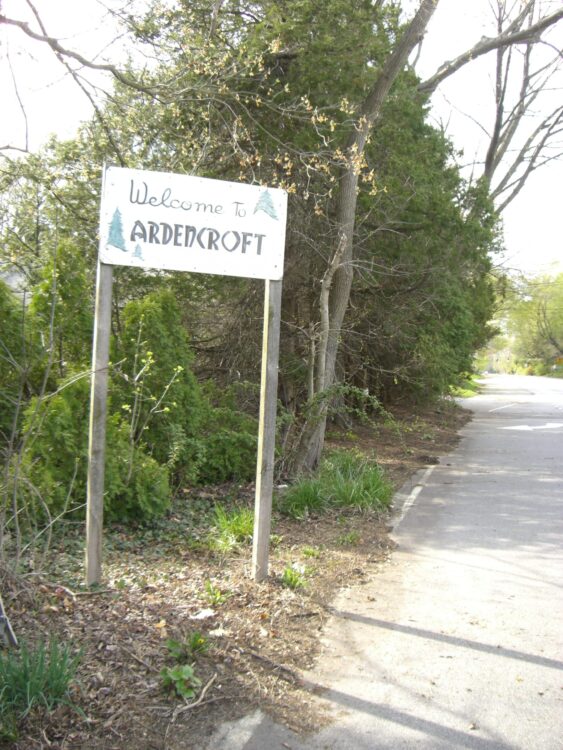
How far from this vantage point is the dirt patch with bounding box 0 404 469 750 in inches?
134

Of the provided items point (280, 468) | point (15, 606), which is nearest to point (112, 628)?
point (15, 606)

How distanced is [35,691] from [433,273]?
11980mm

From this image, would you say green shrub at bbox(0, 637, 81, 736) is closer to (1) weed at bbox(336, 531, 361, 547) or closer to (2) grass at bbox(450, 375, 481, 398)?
(1) weed at bbox(336, 531, 361, 547)

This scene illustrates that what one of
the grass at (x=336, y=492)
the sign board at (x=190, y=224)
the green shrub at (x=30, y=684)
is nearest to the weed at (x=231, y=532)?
the grass at (x=336, y=492)

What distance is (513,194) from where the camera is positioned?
26.9 metres

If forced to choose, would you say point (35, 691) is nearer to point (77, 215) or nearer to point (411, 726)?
point (411, 726)

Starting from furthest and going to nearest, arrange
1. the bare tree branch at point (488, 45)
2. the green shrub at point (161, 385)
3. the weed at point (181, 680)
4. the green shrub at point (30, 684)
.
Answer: the bare tree branch at point (488, 45), the green shrub at point (161, 385), the weed at point (181, 680), the green shrub at point (30, 684)

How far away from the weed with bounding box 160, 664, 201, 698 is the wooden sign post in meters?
1.38

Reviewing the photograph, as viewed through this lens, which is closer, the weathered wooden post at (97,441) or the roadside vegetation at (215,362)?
the roadside vegetation at (215,362)

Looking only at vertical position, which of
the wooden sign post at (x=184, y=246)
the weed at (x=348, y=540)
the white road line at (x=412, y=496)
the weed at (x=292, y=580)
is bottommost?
the white road line at (x=412, y=496)

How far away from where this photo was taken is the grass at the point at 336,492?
26.4ft

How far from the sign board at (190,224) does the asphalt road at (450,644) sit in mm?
2690

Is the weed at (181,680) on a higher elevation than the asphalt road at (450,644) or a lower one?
higher

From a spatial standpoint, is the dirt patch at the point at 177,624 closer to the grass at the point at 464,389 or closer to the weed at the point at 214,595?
the weed at the point at 214,595
